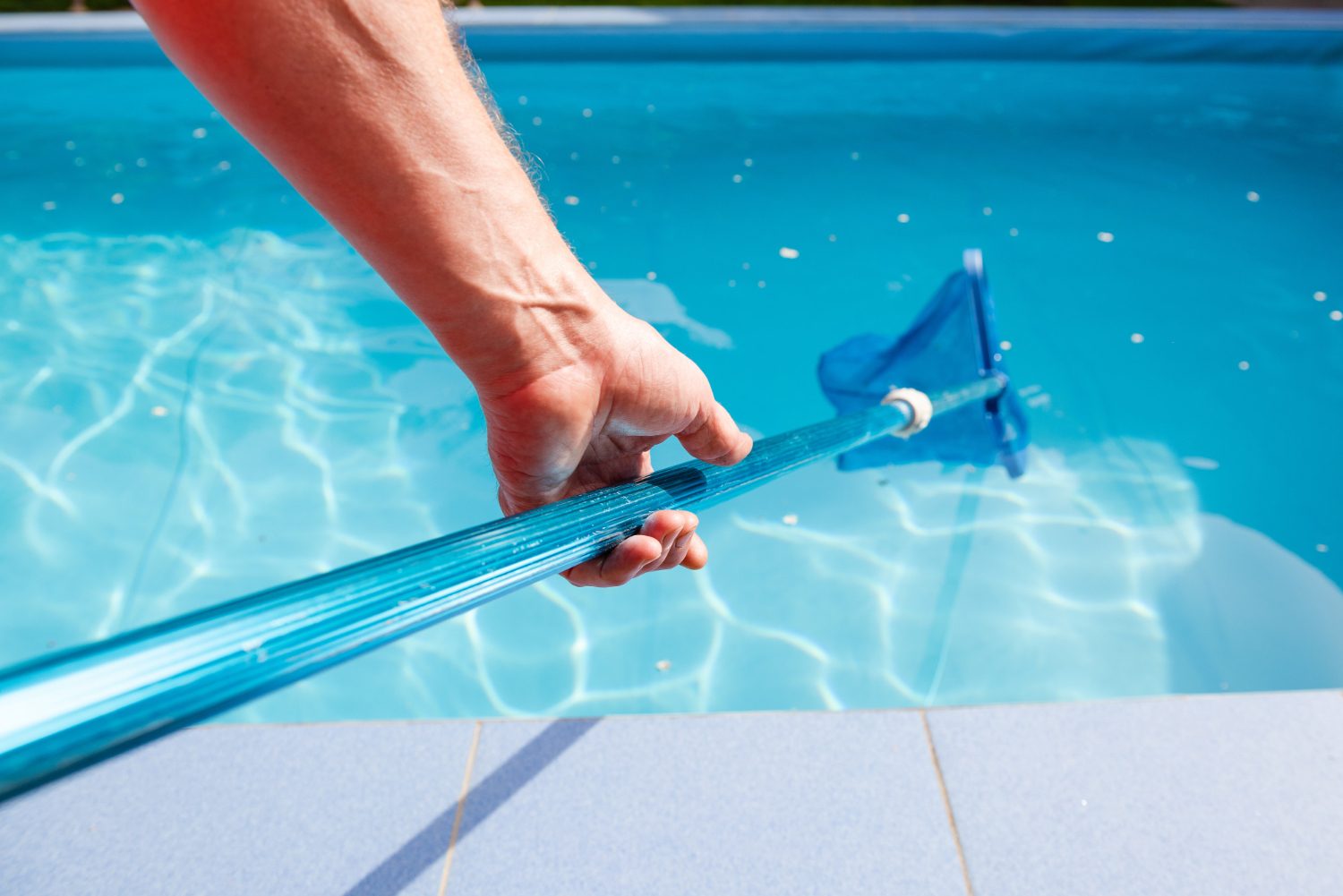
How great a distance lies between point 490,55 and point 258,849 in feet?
16.3

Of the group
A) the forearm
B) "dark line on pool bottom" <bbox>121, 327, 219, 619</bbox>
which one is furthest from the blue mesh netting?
"dark line on pool bottom" <bbox>121, 327, 219, 619</bbox>

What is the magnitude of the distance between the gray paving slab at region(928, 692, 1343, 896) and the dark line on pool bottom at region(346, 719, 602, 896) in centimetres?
74

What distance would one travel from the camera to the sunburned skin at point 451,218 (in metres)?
0.67

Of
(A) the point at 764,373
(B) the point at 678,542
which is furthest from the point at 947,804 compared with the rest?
(A) the point at 764,373

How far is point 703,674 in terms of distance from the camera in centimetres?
210

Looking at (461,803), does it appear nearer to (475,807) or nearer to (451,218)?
(475,807)

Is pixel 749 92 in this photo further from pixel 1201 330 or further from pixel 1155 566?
pixel 1155 566

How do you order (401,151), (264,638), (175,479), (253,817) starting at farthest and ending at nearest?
(175,479) → (253,817) → (401,151) → (264,638)

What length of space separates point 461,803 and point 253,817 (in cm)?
36

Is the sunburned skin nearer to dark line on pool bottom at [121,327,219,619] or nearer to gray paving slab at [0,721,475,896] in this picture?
gray paving slab at [0,721,475,896]

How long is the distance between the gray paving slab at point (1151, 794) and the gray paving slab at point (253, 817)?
38.3 inches

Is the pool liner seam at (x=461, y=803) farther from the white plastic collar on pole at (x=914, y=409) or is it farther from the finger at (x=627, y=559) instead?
the white plastic collar on pole at (x=914, y=409)

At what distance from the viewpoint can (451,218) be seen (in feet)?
2.54

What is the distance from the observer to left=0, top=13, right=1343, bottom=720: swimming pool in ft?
7.13
